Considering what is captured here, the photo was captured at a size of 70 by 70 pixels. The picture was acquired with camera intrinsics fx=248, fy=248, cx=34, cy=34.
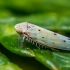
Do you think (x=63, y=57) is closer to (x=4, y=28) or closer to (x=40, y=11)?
(x=4, y=28)

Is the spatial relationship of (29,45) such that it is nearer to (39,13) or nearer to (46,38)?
(46,38)

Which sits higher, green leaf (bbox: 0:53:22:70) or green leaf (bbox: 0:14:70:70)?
green leaf (bbox: 0:14:70:70)

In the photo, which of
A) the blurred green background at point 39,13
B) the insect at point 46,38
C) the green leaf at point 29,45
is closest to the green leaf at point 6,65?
the green leaf at point 29,45

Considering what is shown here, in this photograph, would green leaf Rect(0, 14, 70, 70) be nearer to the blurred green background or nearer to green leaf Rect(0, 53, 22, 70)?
the blurred green background

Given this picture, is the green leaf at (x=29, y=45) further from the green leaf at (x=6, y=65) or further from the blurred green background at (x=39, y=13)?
the green leaf at (x=6, y=65)

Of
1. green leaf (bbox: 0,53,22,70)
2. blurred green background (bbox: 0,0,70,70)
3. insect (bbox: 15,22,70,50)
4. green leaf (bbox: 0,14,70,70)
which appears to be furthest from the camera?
blurred green background (bbox: 0,0,70,70)

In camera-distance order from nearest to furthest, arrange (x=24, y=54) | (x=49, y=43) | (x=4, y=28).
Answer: (x=24, y=54), (x=49, y=43), (x=4, y=28)

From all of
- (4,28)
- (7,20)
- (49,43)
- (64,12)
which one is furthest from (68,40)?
(64,12)

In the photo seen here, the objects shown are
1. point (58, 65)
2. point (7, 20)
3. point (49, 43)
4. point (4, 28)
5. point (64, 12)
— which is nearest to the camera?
point (58, 65)

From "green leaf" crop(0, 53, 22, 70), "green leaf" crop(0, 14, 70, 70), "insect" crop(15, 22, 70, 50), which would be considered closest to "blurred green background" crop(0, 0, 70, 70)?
"green leaf" crop(0, 14, 70, 70)

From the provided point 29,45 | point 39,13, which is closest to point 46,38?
Result: point 29,45

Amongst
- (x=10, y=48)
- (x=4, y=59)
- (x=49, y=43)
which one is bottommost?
(x=4, y=59)
